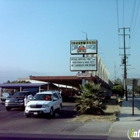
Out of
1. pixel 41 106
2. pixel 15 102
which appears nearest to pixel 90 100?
pixel 41 106

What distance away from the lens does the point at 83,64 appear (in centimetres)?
3450

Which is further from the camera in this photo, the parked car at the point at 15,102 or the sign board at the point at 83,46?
the sign board at the point at 83,46

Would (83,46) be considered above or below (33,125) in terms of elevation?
above

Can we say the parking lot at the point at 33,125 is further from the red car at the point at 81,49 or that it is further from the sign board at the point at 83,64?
the red car at the point at 81,49

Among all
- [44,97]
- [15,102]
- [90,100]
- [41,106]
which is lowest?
[15,102]

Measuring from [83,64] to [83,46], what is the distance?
2184 millimetres

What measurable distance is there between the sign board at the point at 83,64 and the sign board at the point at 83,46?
844 millimetres

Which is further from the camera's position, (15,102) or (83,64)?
(83,64)

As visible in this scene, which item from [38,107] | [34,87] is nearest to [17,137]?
[38,107]

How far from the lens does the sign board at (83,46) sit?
34406mm

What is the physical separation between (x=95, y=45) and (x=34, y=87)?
15612 millimetres

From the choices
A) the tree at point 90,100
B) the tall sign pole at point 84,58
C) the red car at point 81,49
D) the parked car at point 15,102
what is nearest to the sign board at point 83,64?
the tall sign pole at point 84,58

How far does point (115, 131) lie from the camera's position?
13367mm

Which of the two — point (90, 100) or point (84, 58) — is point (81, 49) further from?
point (90, 100)
